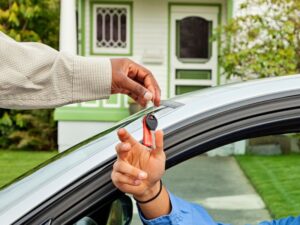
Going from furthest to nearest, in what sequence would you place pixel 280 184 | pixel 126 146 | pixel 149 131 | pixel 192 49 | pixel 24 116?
pixel 192 49 < pixel 24 116 < pixel 280 184 < pixel 149 131 < pixel 126 146

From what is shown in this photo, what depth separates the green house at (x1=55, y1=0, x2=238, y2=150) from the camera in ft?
37.8

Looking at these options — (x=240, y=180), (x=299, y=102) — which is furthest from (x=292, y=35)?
(x=299, y=102)

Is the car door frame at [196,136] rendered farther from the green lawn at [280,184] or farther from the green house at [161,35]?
the green house at [161,35]

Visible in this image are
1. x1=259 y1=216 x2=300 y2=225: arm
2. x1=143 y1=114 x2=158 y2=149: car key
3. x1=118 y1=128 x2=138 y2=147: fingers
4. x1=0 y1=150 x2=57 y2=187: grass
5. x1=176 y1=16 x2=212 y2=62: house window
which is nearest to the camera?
x1=118 y1=128 x2=138 y2=147: fingers

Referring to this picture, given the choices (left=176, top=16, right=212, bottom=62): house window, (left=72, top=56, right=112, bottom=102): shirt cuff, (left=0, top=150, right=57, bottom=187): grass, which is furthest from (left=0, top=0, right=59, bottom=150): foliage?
(left=72, top=56, right=112, bottom=102): shirt cuff

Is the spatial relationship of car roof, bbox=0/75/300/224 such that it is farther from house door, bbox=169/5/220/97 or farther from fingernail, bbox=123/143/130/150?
house door, bbox=169/5/220/97

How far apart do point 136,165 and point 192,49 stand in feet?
32.7

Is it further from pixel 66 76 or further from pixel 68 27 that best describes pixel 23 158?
pixel 66 76

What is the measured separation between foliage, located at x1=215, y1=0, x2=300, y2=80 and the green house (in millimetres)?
1285

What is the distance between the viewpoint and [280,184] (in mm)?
2697

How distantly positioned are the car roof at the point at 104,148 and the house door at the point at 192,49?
929cm

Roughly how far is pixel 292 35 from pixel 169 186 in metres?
7.73

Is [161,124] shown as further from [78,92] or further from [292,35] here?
[292,35]

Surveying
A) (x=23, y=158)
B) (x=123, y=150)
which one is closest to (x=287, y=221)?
(x=123, y=150)
